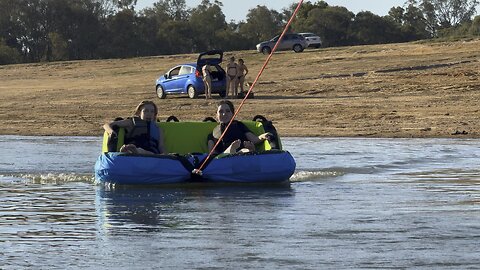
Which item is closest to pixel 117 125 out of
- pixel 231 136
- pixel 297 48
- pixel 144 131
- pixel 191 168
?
pixel 144 131

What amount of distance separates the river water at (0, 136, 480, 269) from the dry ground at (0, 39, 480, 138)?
7825mm

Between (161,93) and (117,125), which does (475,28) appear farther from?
(117,125)

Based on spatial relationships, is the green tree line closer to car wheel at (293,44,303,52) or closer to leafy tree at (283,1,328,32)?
leafy tree at (283,1,328,32)

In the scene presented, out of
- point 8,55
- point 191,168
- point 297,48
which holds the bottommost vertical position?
point 191,168

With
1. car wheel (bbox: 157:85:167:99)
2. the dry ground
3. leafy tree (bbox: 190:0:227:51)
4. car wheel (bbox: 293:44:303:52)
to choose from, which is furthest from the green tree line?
car wheel (bbox: 157:85:167:99)

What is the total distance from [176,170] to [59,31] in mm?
59608

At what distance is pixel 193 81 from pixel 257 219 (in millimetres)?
23856

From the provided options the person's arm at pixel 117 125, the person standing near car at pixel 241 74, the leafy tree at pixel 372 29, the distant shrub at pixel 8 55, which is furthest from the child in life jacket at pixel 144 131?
the leafy tree at pixel 372 29

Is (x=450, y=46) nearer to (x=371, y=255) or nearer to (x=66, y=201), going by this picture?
(x=66, y=201)

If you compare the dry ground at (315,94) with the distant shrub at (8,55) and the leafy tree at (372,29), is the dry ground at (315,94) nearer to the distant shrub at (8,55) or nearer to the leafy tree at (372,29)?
the distant shrub at (8,55)

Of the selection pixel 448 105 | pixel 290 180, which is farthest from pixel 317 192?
pixel 448 105

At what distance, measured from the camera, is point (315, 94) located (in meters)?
36.2

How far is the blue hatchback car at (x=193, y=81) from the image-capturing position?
1475 inches

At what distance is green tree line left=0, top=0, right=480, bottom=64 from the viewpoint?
73.8m
